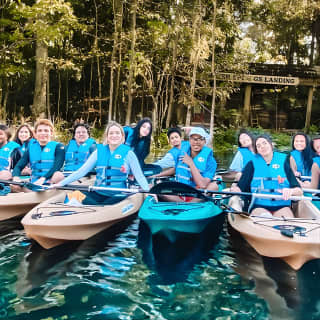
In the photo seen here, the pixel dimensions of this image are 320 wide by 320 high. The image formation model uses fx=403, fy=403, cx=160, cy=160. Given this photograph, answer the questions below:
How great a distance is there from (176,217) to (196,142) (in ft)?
4.44

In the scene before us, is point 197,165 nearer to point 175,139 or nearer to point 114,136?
point 114,136

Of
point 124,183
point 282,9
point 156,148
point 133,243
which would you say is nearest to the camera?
point 133,243

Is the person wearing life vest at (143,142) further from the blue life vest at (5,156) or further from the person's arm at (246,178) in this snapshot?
the person's arm at (246,178)

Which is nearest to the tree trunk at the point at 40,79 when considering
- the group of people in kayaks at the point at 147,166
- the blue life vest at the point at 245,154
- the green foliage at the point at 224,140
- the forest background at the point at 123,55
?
the forest background at the point at 123,55

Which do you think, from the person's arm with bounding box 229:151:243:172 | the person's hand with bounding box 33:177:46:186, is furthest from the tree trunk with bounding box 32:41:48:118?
the person's arm with bounding box 229:151:243:172

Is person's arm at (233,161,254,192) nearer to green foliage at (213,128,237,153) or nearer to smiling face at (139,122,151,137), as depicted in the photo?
smiling face at (139,122,151,137)

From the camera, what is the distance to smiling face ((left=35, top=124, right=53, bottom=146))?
5.60 meters

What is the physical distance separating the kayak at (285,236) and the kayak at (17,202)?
2672 mm

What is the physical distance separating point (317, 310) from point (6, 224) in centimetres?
394

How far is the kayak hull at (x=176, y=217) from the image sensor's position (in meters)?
4.13

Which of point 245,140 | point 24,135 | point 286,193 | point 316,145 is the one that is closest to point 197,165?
point 286,193

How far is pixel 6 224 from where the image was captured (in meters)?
5.36

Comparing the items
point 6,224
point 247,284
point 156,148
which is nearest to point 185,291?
point 247,284

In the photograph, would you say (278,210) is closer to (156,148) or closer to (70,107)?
(156,148)
